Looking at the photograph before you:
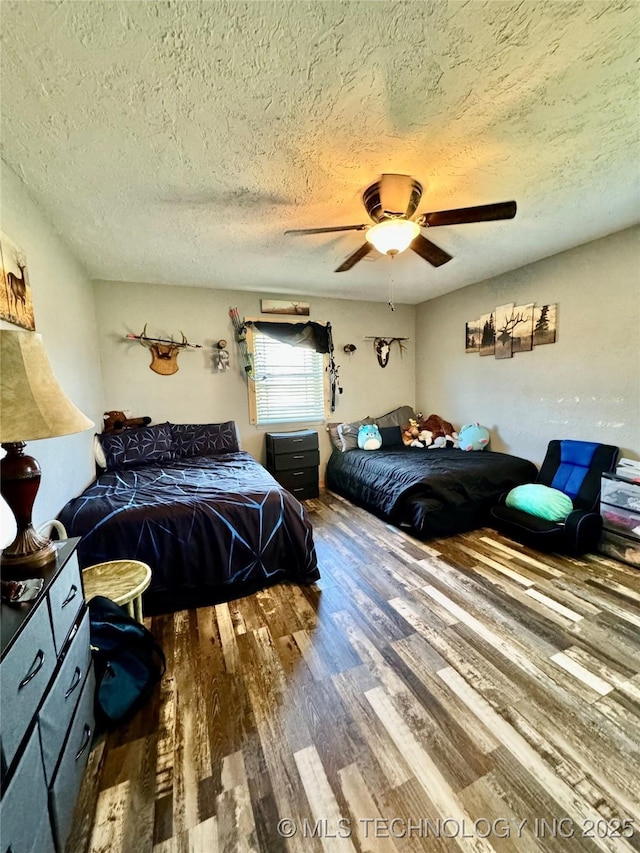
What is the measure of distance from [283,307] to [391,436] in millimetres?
2180

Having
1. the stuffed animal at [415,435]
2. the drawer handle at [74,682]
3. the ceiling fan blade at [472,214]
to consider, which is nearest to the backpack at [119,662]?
the drawer handle at [74,682]

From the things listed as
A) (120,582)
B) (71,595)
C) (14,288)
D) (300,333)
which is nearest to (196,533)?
(120,582)

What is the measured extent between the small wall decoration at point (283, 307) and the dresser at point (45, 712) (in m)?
3.48

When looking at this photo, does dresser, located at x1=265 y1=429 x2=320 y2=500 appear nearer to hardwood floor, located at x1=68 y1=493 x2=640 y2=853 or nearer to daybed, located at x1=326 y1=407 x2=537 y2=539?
daybed, located at x1=326 y1=407 x2=537 y2=539

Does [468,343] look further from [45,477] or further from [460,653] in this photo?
[45,477]

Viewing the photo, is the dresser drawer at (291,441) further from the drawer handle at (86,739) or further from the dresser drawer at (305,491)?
the drawer handle at (86,739)

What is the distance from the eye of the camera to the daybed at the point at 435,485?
9.85 ft

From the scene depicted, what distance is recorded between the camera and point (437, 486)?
9.92 ft

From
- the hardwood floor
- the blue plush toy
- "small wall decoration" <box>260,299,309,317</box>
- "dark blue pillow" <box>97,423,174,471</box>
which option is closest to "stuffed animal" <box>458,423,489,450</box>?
the blue plush toy

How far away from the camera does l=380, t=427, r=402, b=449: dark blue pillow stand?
14.5ft

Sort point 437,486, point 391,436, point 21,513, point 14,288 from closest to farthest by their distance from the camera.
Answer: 1. point 21,513
2. point 14,288
3. point 437,486
4. point 391,436

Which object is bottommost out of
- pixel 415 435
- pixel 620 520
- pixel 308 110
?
pixel 620 520

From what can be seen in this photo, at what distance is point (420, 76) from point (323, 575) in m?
2.72

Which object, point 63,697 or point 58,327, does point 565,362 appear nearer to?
point 63,697
